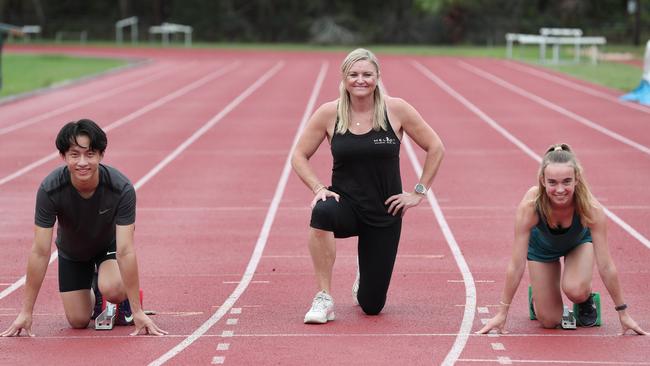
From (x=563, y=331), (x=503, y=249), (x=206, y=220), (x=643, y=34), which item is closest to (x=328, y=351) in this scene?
(x=563, y=331)

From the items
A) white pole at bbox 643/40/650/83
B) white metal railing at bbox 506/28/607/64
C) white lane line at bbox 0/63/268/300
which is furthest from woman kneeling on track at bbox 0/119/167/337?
white metal railing at bbox 506/28/607/64

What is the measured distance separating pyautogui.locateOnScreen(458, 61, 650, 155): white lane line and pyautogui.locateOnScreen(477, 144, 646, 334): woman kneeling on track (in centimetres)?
1078

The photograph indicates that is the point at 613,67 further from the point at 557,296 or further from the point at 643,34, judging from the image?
the point at 557,296

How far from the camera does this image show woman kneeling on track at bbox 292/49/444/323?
7.22 m

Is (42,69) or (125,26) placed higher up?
(125,26)

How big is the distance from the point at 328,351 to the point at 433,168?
150 cm

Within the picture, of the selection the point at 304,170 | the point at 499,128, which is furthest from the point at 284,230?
the point at 499,128

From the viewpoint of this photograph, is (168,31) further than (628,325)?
Yes

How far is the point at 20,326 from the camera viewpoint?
6863 millimetres

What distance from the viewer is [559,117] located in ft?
74.9

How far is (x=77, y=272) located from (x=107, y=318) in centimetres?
35

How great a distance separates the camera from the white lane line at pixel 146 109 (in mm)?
15750

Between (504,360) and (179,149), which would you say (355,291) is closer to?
(504,360)

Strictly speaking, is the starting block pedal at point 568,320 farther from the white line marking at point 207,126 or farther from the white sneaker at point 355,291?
the white line marking at point 207,126
